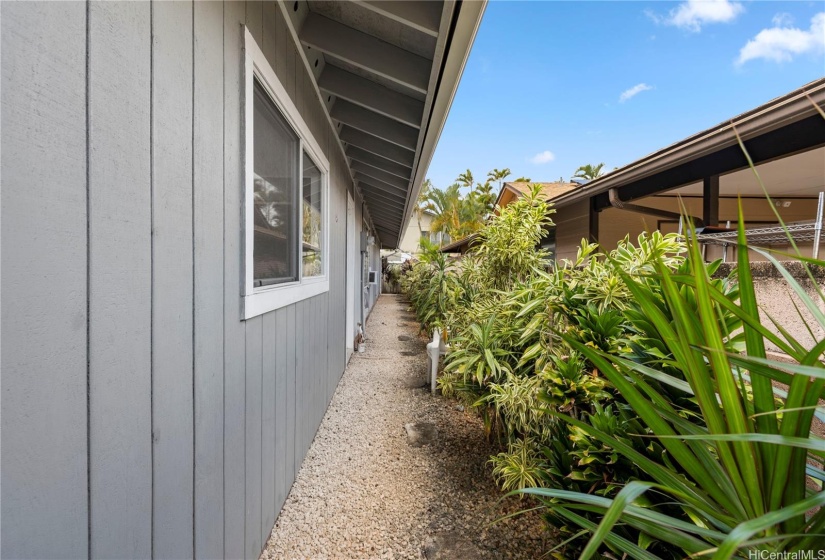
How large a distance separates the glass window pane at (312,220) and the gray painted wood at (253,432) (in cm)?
107

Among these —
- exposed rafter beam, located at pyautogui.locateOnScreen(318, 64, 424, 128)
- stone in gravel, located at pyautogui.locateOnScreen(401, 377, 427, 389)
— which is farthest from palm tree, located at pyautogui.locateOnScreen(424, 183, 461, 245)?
exposed rafter beam, located at pyautogui.locateOnScreen(318, 64, 424, 128)

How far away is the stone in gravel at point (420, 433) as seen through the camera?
3.16 meters

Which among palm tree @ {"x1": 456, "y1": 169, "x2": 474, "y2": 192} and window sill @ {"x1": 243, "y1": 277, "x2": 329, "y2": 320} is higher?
palm tree @ {"x1": 456, "y1": 169, "x2": 474, "y2": 192}

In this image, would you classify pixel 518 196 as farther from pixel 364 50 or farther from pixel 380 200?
pixel 364 50

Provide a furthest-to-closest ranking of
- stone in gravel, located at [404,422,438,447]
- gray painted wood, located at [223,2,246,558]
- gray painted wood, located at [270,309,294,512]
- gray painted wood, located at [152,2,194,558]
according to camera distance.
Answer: stone in gravel, located at [404,422,438,447], gray painted wood, located at [270,309,294,512], gray painted wood, located at [223,2,246,558], gray painted wood, located at [152,2,194,558]

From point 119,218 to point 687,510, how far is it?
1716 mm

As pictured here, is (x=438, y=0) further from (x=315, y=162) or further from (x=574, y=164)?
(x=574, y=164)

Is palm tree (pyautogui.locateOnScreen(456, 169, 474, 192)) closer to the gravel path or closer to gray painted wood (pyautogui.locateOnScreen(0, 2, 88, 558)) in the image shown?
the gravel path

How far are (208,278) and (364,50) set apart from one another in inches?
77.4

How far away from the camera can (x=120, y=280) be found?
2.83ft

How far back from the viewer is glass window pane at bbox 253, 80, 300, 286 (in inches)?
71.4

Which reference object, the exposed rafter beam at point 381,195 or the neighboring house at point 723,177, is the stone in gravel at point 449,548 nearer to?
the neighboring house at point 723,177

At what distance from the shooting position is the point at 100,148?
81cm

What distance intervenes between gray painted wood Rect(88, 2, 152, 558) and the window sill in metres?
0.65
